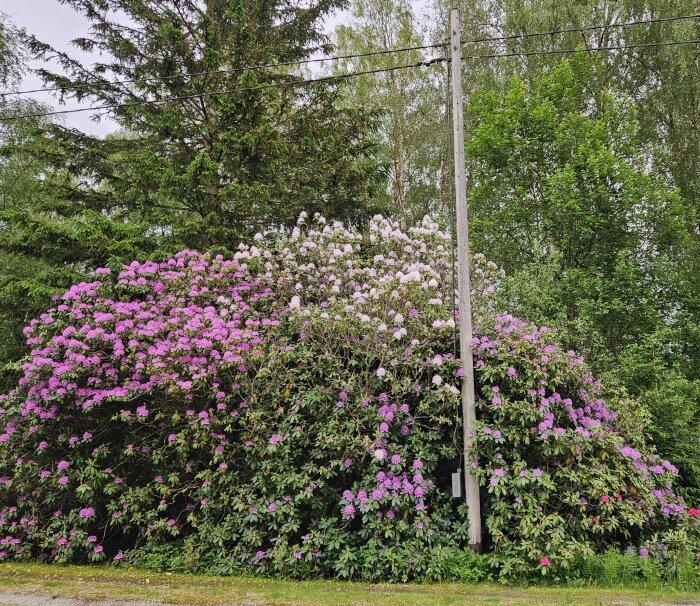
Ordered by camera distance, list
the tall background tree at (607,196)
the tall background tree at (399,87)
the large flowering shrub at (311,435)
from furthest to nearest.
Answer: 1. the tall background tree at (399,87)
2. the tall background tree at (607,196)
3. the large flowering shrub at (311,435)

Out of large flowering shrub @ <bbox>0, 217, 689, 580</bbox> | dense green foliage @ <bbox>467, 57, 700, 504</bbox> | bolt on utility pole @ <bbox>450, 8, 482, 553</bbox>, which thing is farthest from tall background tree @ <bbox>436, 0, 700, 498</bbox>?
bolt on utility pole @ <bbox>450, 8, 482, 553</bbox>

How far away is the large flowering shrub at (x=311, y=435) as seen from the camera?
16.0ft

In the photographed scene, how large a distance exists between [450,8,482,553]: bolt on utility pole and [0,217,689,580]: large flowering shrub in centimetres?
15

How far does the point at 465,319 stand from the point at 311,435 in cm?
203

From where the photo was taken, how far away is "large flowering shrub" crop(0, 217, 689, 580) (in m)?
4.87

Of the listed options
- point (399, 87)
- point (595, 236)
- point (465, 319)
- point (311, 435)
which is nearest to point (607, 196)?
point (595, 236)

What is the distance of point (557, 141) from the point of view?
32.2 ft

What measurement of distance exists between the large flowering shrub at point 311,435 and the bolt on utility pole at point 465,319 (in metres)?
0.15

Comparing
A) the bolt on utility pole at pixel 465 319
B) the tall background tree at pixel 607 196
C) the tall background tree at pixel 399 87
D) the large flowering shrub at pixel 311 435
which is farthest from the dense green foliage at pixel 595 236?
the tall background tree at pixel 399 87

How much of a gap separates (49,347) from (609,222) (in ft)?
30.3

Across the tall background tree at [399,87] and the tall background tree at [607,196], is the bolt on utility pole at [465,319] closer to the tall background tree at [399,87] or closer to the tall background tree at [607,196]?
the tall background tree at [607,196]

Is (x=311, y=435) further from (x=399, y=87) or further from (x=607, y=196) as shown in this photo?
(x=399, y=87)

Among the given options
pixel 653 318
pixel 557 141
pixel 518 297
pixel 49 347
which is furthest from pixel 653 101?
pixel 49 347

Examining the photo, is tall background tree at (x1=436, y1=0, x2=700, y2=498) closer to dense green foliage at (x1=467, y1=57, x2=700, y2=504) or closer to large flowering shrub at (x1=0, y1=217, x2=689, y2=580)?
dense green foliage at (x1=467, y1=57, x2=700, y2=504)
